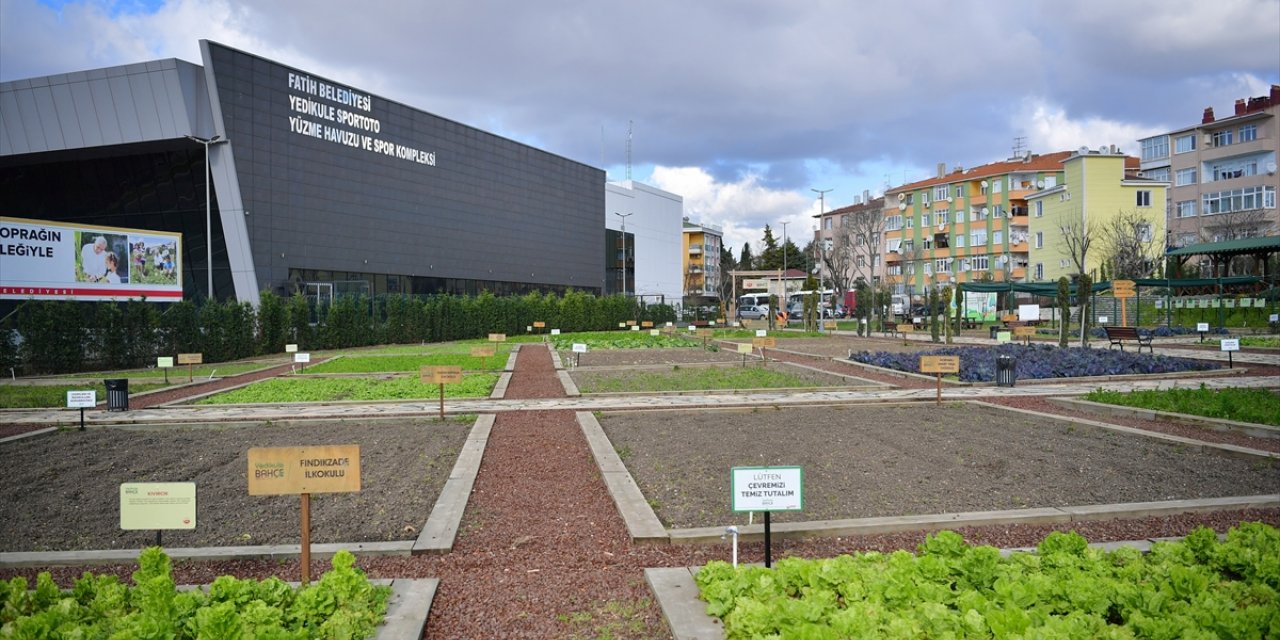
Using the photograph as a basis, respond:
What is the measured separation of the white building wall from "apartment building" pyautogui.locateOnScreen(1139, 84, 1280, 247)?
47.5 m

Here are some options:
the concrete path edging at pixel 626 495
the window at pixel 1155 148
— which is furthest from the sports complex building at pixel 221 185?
the window at pixel 1155 148

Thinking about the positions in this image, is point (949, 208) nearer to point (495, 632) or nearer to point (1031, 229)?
point (1031, 229)

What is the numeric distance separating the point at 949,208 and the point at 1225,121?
23.0m

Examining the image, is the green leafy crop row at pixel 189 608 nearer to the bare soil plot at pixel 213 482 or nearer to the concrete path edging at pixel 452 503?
the concrete path edging at pixel 452 503

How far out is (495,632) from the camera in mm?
4602

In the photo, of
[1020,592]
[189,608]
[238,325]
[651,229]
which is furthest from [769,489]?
[651,229]

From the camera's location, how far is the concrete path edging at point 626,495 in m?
6.27

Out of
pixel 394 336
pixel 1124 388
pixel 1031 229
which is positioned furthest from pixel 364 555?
pixel 1031 229

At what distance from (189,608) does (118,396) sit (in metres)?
12.9

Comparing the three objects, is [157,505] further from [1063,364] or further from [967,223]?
[967,223]

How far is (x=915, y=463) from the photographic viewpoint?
9023mm

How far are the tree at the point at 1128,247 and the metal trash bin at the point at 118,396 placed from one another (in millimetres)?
55093

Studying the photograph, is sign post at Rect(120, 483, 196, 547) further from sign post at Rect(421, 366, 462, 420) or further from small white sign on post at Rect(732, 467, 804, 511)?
sign post at Rect(421, 366, 462, 420)

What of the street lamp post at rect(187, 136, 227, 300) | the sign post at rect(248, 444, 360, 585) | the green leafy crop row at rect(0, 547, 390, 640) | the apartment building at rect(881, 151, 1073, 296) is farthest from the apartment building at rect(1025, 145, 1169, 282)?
the green leafy crop row at rect(0, 547, 390, 640)
